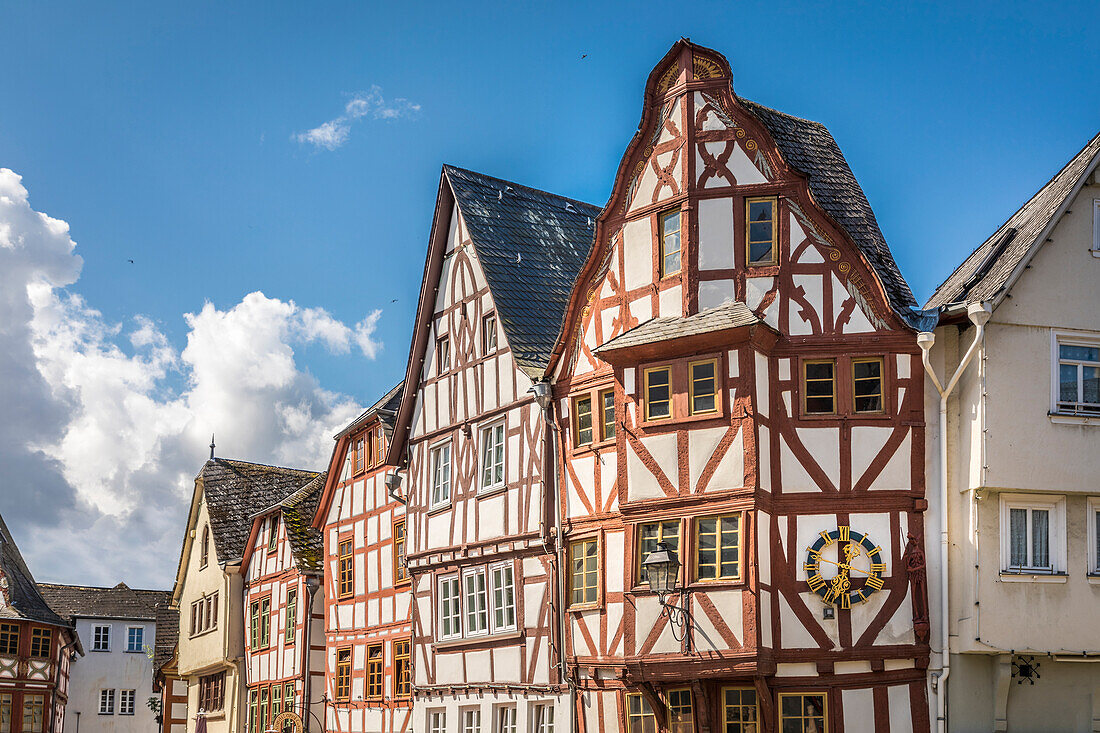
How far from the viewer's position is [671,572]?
68.8 ft

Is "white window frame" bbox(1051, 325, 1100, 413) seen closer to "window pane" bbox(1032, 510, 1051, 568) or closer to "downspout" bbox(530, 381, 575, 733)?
"window pane" bbox(1032, 510, 1051, 568)

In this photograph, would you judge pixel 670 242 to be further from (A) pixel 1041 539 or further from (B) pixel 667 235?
(A) pixel 1041 539

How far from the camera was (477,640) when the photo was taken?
86.7 feet

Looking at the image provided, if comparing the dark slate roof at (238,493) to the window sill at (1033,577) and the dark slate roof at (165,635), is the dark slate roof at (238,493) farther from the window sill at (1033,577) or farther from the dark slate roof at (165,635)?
the window sill at (1033,577)

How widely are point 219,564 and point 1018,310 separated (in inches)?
1146

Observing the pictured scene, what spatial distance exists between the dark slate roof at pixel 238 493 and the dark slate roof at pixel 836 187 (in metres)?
24.5

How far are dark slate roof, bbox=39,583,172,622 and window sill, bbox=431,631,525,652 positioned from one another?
42.6 metres

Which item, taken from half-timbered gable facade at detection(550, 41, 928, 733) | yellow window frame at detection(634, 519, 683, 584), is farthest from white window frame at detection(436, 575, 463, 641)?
yellow window frame at detection(634, 519, 683, 584)

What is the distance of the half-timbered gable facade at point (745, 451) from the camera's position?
2055 cm

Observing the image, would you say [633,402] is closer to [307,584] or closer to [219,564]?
[307,584]

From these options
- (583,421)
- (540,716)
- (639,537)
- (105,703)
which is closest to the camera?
(639,537)

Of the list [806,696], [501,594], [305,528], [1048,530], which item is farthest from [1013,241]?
[305,528]

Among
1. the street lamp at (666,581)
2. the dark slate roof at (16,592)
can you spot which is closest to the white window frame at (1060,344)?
the street lamp at (666,581)

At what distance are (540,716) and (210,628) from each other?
2171 cm
